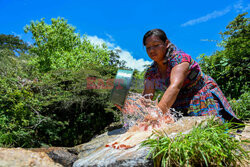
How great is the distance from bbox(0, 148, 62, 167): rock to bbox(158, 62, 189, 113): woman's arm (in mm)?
2872

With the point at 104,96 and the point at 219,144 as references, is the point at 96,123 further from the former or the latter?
the point at 219,144

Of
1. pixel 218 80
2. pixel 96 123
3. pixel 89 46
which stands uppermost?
pixel 89 46

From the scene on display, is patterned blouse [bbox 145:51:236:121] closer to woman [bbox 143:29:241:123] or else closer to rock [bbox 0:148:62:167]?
woman [bbox 143:29:241:123]

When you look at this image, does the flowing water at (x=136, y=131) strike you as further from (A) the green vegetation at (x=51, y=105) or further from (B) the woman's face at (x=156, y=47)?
(A) the green vegetation at (x=51, y=105)

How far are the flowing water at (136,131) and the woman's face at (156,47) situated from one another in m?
0.57

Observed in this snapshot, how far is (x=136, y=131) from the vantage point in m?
2.24

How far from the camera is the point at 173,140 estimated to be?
172cm

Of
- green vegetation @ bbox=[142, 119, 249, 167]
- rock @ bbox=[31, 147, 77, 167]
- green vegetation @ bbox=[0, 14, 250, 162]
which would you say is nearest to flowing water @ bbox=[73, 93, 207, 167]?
green vegetation @ bbox=[142, 119, 249, 167]

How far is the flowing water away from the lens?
64.6 inches

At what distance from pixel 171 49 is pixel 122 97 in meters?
0.89

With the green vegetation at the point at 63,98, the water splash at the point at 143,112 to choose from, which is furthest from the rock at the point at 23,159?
the water splash at the point at 143,112

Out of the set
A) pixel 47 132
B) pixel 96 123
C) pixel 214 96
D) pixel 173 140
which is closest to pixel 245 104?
pixel 214 96

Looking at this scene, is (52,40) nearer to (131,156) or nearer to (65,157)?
(65,157)

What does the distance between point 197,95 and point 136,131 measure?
0.88 meters
